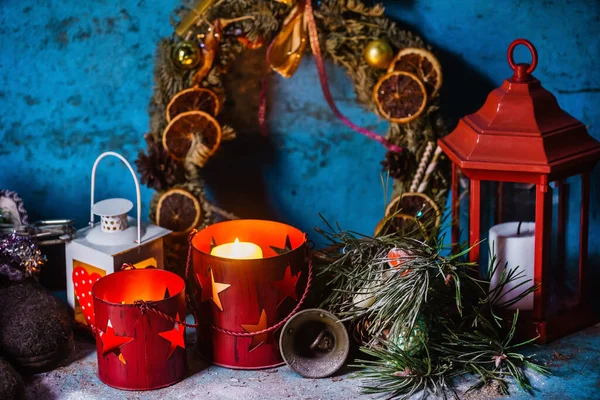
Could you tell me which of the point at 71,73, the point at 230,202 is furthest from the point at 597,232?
the point at 71,73

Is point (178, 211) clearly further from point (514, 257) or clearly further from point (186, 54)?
point (514, 257)

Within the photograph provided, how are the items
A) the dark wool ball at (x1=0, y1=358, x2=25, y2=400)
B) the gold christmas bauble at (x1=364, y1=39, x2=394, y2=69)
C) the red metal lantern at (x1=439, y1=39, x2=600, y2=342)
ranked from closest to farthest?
the dark wool ball at (x1=0, y1=358, x2=25, y2=400) → the red metal lantern at (x1=439, y1=39, x2=600, y2=342) → the gold christmas bauble at (x1=364, y1=39, x2=394, y2=69)

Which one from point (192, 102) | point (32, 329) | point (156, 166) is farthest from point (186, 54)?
point (32, 329)

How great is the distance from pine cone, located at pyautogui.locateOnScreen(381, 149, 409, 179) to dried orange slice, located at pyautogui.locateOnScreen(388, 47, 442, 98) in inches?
5.9

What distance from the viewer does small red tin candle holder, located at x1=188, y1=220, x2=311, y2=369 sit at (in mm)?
1494

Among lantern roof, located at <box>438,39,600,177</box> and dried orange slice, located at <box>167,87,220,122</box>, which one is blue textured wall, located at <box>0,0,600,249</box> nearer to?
dried orange slice, located at <box>167,87,220,122</box>

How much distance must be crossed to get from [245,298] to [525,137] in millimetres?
569

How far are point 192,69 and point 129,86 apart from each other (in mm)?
178

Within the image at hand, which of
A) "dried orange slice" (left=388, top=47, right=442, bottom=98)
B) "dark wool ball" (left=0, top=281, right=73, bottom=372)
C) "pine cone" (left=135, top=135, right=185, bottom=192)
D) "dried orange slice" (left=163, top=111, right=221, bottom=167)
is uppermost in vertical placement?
"dried orange slice" (left=388, top=47, right=442, bottom=98)

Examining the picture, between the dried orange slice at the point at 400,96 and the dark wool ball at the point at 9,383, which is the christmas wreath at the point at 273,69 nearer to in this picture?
the dried orange slice at the point at 400,96

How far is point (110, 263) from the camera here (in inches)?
62.1


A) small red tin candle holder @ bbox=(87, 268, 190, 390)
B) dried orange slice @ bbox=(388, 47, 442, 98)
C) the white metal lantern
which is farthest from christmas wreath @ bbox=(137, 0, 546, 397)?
small red tin candle holder @ bbox=(87, 268, 190, 390)

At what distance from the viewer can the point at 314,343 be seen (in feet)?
4.99

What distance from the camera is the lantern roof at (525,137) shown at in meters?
1.46
